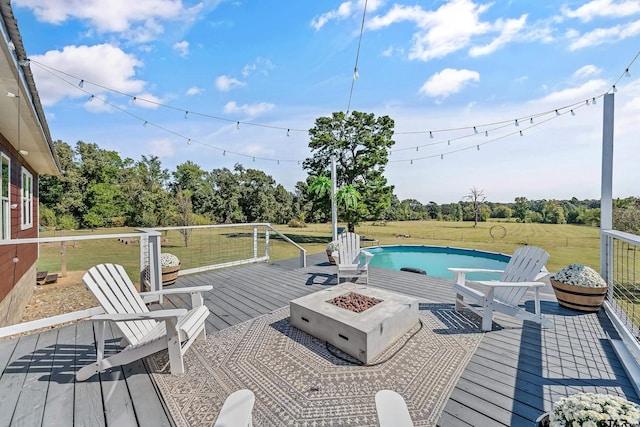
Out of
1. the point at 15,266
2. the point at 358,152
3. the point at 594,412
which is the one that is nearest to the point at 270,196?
the point at 358,152

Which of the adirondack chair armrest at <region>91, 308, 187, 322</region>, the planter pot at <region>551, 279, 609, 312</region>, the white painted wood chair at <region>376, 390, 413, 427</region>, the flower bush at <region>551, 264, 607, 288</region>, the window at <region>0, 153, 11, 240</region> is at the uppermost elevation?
the window at <region>0, 153, 11, 240</region>

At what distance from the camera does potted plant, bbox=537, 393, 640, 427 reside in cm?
102

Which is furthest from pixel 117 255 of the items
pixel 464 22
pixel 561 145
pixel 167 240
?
pixel 561 145

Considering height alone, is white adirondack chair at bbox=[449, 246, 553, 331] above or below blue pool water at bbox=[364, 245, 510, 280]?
above

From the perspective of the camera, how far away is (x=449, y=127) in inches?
309

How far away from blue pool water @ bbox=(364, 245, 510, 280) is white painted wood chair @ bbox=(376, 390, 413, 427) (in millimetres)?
8202

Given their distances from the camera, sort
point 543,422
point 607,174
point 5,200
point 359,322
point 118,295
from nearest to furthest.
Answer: point 543,422 → point 118,295 → point 359,322 → point 607,174 → point 5,200

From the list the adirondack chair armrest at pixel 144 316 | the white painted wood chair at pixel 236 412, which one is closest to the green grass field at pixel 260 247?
the adirondack chair armrest at pixel 144 316

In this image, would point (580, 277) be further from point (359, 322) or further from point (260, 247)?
point (260, 247)

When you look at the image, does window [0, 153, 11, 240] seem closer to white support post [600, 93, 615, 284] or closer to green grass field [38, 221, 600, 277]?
green grass field [38, 221, 600, 277]

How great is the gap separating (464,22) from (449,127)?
3.04m

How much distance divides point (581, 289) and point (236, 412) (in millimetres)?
4433

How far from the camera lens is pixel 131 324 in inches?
92.7

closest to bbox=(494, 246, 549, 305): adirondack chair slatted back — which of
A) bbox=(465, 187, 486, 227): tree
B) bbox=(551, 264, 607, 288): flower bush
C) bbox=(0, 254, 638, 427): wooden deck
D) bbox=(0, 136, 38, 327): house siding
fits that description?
bbox=(0, 254, 638, 427): wooden deck
